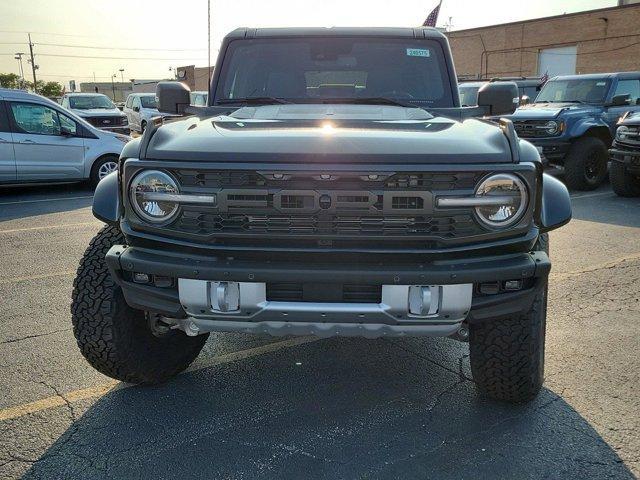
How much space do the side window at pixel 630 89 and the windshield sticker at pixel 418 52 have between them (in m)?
8.16

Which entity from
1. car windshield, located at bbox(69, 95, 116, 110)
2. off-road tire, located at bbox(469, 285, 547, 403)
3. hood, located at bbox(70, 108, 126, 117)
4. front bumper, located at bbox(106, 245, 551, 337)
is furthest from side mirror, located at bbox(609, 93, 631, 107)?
car windshield, located at bbox(69, 95, 116, 110)

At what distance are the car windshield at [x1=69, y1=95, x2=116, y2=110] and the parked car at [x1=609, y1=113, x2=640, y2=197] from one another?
14.8 meters

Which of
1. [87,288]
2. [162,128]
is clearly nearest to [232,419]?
[87,288]

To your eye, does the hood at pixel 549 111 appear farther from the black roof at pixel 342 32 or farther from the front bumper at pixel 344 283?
the front bumper at pixel 344 283

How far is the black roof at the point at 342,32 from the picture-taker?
12.7ft

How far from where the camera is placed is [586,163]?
9.74 m

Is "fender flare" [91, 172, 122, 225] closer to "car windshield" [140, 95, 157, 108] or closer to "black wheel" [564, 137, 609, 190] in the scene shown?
"black wheel" [564, 137, 609, 190]

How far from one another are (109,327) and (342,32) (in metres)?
2.40

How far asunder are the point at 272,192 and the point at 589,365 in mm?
2240

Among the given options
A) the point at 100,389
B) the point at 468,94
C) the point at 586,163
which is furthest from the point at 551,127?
the point at 100,389

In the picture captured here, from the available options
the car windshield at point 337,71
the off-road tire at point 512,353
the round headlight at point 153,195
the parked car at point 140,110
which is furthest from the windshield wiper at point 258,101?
the parked car at point 140,110

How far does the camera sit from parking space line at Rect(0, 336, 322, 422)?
286cm

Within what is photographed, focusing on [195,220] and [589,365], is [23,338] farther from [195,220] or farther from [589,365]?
[589,365]

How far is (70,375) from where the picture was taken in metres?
3.25
